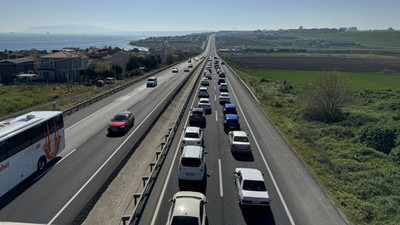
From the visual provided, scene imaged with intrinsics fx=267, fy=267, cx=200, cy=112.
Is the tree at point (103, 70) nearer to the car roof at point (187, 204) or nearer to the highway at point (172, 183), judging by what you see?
the highway at point (172, 183)

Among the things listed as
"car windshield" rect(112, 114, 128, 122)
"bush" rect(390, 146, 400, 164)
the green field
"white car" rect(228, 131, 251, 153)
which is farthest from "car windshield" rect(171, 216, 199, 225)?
the green field

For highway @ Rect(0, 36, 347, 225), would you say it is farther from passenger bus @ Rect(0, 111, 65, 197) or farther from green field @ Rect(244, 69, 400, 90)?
green field @ Rect(244, 69, 400, 90)

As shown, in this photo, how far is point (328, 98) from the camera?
39.9 meters

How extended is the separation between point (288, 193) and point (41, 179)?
615 inches

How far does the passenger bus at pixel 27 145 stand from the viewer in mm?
14552

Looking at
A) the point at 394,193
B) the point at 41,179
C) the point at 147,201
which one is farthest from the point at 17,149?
the point at 394,193

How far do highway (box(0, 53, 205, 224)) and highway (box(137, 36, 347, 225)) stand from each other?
3953 millimetres

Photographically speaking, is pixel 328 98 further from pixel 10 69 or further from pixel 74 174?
pixel 10 69

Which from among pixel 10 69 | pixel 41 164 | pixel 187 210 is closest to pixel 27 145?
pixel 41 164

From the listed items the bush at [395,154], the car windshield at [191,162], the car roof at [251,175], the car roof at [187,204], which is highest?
the car windshield at [191,162]

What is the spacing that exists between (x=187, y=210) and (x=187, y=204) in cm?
43

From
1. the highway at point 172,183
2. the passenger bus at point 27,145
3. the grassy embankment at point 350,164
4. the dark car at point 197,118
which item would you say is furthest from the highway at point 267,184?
the passenger bus at point 27,145

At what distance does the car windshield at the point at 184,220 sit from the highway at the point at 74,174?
5.50 metres

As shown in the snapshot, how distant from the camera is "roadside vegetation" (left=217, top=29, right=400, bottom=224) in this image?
54.8 feet
